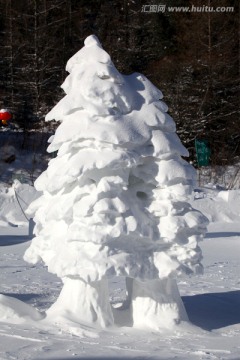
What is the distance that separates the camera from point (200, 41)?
31891 mm

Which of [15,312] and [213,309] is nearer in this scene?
[15,312]

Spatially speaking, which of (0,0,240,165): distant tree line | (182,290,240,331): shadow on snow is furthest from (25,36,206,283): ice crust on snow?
(0,0,240,165): distant tree line

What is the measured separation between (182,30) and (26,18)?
22.8 ft

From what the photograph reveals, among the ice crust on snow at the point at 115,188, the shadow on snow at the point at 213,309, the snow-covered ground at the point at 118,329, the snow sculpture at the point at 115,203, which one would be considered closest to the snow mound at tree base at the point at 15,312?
the snow-covered ground at the point at 118,329

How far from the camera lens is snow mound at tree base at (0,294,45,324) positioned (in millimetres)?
7070

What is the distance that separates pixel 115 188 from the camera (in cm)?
693

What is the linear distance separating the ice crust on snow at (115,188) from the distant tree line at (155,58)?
2294 centimetres

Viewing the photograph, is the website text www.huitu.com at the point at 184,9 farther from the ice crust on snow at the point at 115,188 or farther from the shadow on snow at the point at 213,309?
the ice crust on snow at the point at 115,188

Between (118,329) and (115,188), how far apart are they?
4.32 ft

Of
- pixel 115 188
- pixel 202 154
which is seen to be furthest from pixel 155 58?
pixel 115 188

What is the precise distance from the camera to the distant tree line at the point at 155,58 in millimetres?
31094

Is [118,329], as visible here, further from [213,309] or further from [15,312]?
[213,309]

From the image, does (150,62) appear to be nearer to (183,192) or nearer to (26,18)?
(26,18)

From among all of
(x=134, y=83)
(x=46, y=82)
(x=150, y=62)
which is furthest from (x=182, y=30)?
(x=134, y=83)
